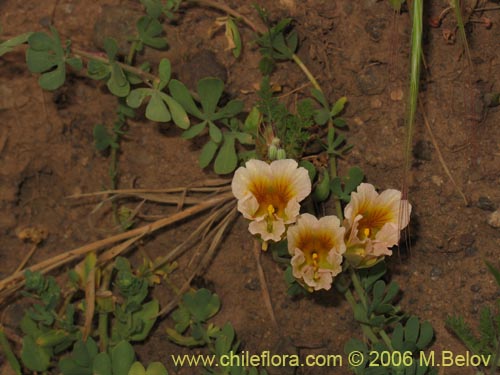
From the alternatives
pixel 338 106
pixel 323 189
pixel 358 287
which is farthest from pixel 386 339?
pixel 338 106

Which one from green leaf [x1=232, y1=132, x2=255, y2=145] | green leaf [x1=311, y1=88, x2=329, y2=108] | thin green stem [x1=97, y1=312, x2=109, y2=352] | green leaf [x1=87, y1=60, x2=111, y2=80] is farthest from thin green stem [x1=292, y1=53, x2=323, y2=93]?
thin green stem [x1=97, y1=312, x2=109, y2=352]

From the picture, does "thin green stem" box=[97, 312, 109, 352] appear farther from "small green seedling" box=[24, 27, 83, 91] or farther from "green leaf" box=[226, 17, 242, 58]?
"green leaf" box=[226, 17, 242, 58]

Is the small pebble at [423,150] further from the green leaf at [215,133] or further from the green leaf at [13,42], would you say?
the green leaf at [13,42]

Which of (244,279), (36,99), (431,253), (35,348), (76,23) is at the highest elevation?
(76,23)

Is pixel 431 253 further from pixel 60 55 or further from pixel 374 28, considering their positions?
pixel 60 55

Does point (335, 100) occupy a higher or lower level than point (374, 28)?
lower

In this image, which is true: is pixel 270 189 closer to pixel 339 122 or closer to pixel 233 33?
pixel 339 122

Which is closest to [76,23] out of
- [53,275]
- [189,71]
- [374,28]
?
[189,71]
